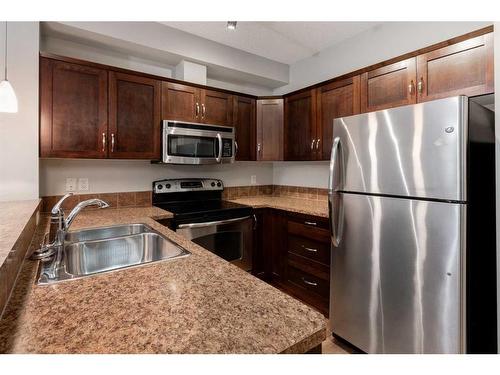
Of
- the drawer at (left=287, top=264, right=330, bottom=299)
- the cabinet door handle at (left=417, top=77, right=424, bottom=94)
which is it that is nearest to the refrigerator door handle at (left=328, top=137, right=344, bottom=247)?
the drawer at (left=287, top=264, right=330, bottom=299)

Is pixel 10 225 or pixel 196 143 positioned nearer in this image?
pixel 10 225

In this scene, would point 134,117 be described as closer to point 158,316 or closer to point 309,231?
point 309,231

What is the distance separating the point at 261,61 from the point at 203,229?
82.0 inches

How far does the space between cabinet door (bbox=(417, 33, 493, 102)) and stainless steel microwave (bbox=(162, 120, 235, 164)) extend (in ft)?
5.51

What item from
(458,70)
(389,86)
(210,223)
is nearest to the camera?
(458,70)

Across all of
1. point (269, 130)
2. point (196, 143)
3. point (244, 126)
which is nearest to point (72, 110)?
point (196, 143)

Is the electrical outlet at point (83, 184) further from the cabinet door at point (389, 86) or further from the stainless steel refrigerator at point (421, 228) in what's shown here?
the cabinet door at point (389, 86)

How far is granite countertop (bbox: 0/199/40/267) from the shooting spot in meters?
0.80

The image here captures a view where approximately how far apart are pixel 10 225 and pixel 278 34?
255cm

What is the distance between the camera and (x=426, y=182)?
54.9 inches

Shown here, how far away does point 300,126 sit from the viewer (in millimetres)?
2762

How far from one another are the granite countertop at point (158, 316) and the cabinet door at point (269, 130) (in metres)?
2.17

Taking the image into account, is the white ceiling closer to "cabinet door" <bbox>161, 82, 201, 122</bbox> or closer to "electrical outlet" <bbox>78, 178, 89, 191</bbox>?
"cabinet door" <bbox>161, 82, 201, 122</bbox>
